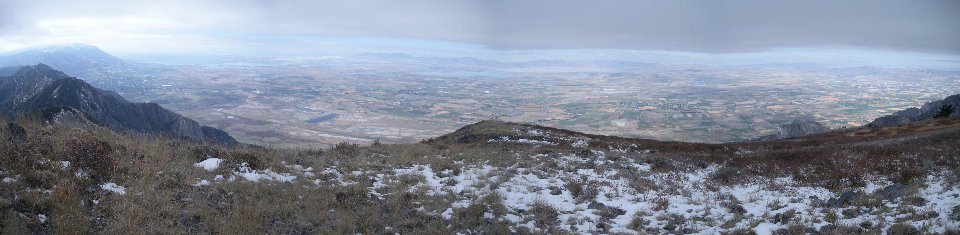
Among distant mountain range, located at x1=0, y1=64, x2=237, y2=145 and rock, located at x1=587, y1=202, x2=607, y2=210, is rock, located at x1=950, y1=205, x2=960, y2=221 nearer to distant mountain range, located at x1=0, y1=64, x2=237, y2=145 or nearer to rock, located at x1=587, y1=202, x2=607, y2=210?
rock, located at x1=587, y1=202, x2=607, y2=210

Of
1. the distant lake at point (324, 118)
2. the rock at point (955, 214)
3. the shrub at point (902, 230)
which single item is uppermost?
the rock at point (955, 214)

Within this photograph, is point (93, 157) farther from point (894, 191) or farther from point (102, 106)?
point (102, 106)

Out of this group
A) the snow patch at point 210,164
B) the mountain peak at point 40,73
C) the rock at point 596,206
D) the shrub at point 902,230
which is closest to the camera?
the shrub at point 902,230

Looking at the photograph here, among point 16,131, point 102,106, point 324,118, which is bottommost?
point 324,118

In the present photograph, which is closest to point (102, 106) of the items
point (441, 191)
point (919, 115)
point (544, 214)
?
point (441, 191)

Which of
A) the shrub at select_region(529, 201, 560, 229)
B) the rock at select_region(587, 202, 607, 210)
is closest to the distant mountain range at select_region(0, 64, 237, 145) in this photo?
the shrub at select_region(529, 201, 560, 229)

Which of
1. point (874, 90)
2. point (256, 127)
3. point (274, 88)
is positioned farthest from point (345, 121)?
point (874, 90)

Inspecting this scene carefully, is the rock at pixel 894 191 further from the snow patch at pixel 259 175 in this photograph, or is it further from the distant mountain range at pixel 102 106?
the distant mountain range at pixel 102 106

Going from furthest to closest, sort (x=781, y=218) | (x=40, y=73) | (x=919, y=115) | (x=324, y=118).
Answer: (x=324, y=118)
(x=40, y=73)
(x=919, y=115)
(x=781, y=218)

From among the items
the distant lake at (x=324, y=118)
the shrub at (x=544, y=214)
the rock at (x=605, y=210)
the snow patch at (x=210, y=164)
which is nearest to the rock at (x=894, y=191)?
the rock at (x=605, y=210)

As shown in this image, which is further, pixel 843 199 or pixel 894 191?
pixel 894 191
